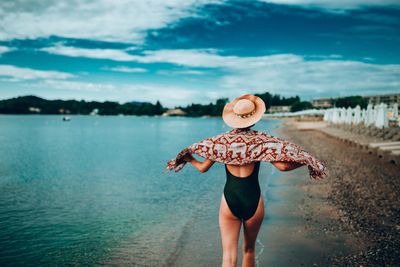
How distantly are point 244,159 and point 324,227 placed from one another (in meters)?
5.12

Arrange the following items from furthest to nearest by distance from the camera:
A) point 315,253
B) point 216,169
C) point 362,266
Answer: point 216,169, point 315,253, point 362,266

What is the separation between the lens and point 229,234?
3.94 m

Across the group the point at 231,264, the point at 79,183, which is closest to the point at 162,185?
the point at 79,183

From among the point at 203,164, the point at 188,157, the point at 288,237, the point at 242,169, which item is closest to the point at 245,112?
the point at 242,169

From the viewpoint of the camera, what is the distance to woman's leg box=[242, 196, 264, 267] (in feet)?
12.9

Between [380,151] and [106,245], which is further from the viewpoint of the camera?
[380,151]

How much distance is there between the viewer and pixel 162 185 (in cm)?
1631

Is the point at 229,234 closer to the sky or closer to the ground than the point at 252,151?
closer to the ground

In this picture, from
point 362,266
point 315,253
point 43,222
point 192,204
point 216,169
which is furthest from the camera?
point 216,169

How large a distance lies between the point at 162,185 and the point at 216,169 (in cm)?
496

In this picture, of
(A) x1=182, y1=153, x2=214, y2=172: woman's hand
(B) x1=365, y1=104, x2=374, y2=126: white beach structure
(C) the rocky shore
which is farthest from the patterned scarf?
(B) x1=365, y1=104, x2=374, y2=126: white beach structure

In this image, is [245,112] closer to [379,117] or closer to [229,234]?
[229,234]

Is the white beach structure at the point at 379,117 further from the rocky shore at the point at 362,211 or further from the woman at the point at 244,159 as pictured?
the woman at the point at 244,159

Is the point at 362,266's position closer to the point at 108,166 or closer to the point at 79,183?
the point at 79,183
